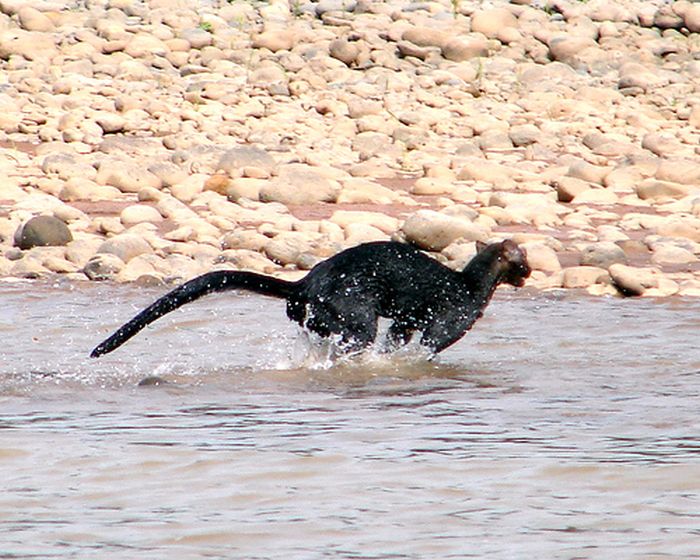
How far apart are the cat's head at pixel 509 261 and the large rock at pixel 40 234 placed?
14.1 feet

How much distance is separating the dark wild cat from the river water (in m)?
0.20

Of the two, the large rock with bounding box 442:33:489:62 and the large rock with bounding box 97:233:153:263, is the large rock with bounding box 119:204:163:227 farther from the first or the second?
the large rock with bounding box 442:33:489:62

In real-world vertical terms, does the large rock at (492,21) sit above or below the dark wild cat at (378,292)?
above

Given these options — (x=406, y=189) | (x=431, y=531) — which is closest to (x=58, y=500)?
(x=431, y=531)

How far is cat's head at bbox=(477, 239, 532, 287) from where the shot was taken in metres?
9.12

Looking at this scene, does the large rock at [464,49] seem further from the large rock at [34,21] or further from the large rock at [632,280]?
the large rock at [632,280]

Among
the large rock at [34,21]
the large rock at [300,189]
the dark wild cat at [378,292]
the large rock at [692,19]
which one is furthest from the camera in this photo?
the large rock at [692,19]

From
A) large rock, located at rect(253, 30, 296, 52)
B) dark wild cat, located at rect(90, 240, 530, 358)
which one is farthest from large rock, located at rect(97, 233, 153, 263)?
large rock, located at rect(253, 30, 296, 52)

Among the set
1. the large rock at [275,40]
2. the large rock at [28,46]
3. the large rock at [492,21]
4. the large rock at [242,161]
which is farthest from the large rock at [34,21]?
the large rock at [242,161]

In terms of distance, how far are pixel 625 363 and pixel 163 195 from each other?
19.2ft

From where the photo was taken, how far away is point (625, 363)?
8.85 meters

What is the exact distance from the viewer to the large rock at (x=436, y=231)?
40.4 feet

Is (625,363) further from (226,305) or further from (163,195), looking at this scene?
(163,195)

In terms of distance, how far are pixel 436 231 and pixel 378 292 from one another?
3680 millimetres
